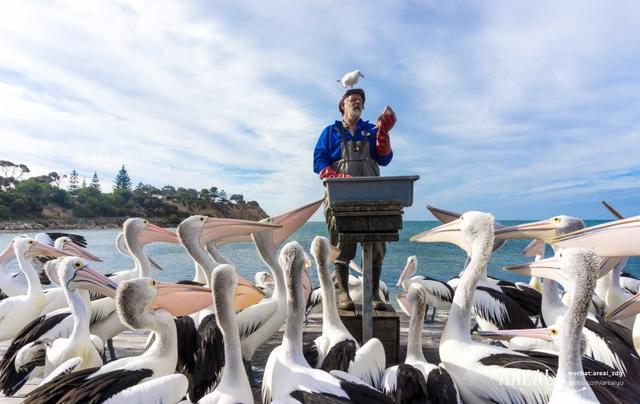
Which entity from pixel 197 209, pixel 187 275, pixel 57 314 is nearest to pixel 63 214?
pixel 197 209

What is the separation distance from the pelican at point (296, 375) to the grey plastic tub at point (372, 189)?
491 millimetres

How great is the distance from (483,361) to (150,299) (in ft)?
6.72

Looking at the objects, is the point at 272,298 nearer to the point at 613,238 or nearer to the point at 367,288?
the point at 367,288

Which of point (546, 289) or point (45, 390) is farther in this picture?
point (546, 289)

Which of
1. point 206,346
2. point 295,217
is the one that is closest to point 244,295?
point 206,346

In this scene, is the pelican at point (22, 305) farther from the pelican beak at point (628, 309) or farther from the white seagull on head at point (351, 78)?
the pelican beak at point (628, 309)

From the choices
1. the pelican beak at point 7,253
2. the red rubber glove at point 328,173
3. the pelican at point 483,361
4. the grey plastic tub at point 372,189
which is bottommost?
the pelican at point 483,361

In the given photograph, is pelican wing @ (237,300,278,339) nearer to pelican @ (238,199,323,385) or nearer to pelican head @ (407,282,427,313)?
pelican @ (238,199,323,385)

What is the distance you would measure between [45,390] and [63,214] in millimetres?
56539

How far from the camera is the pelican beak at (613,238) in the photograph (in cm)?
196

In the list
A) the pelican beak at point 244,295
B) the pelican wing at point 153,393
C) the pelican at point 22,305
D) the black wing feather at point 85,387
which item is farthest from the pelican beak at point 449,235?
the pelican at point 22,305

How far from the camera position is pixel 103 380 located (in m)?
1.79

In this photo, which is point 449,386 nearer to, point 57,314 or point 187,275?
point 57,314

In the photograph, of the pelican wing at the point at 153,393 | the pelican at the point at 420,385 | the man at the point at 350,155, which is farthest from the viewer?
the man at the point at 350,155
